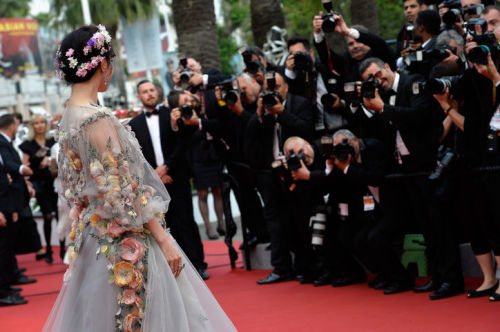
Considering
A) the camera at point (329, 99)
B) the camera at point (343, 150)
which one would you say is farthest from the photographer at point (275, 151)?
the camera at point (343, 150)

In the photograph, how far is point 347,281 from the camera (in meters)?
7.42

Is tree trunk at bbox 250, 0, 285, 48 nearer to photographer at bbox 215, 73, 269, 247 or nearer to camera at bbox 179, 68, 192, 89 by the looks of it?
camera at bbox 179, 68, 192, 89

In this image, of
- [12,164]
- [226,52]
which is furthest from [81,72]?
[226,52]

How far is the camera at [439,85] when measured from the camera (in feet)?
19.5

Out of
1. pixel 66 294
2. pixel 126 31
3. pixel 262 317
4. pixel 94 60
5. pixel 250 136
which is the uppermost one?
pixel 126 31

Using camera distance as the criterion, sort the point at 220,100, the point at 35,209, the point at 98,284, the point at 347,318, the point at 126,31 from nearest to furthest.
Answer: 1. the point at 98,284
2. the point at 347,318
3. the point at 220,100
4. the point at 35,209
5. the point at 126,31

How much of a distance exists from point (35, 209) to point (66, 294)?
13069 mm

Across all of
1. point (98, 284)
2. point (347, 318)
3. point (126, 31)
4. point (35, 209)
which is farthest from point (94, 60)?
point (126, 31)

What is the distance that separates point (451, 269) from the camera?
6.41 metres

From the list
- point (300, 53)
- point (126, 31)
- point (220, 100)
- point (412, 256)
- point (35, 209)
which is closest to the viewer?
point (412, 256)

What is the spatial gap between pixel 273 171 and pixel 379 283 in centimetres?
167

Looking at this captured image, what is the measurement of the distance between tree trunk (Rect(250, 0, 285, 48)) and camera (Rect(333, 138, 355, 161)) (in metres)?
6.58

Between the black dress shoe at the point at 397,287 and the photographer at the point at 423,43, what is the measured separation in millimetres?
1782

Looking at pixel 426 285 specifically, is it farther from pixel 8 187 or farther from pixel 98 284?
pixel 8 187
